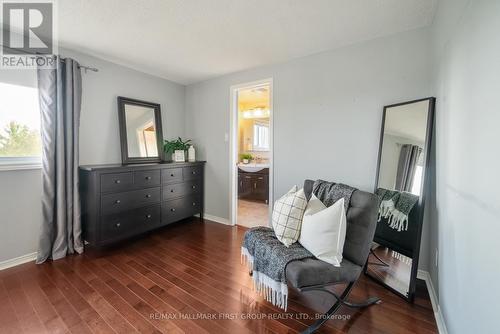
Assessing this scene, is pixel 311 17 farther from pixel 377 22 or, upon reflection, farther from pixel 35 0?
pixel 35 0

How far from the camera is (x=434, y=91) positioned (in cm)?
187

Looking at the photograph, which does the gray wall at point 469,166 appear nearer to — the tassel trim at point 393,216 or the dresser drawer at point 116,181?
the tassel trim at point 393,216

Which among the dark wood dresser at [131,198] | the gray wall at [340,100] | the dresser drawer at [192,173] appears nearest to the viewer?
the gray wall at [340,100]

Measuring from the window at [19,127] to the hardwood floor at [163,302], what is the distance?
1.08m

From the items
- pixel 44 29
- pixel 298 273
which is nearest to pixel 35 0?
pixel 44 29

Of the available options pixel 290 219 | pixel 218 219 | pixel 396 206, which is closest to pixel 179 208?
pixel 218 219

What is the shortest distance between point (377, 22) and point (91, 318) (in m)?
3.30

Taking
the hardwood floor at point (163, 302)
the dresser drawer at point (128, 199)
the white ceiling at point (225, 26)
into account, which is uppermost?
the white ceiling at point (225, 26)

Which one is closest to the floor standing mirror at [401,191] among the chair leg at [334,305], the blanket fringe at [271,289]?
the chair leg at [334,305]

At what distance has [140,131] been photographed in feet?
10.7

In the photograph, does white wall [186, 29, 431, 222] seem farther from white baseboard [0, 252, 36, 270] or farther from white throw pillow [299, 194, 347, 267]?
white baseboard [0, 252, 36, 270]

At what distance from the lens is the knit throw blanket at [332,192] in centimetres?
183

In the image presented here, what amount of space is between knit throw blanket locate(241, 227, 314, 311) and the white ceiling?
6.21 feet

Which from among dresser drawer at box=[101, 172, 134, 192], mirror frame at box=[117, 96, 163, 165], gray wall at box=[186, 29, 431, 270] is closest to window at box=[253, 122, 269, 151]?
gray wall at box=[186, 29, 431, 270]
